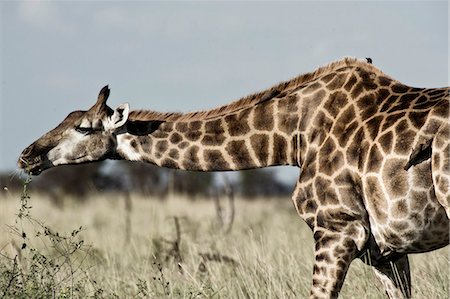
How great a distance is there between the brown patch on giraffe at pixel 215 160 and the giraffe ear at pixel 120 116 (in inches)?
31.6

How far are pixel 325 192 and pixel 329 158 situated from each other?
29cm

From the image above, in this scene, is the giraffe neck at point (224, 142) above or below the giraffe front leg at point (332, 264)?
above

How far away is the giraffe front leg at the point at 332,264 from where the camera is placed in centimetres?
686

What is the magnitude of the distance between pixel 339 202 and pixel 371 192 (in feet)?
0.95

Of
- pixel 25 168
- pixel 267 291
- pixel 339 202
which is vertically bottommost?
pixel 267 291

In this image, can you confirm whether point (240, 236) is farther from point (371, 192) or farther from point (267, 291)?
point (371, 192)

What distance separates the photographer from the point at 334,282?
687 cm

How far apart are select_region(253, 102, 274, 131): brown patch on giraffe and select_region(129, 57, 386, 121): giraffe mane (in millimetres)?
82

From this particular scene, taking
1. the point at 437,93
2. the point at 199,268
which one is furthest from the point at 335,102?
the point at 199,268

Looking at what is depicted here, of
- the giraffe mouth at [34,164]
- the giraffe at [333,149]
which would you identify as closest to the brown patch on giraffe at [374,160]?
the giraffe at [333,149]

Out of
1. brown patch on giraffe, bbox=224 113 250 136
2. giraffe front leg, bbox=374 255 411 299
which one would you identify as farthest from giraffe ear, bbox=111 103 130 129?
giraffe front leg, bbox=374 255 411 299

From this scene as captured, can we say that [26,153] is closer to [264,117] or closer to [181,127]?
[181,127]

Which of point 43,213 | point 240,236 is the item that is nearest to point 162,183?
point 43,213

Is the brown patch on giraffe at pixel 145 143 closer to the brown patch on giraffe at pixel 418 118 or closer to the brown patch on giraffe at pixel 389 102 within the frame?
the brown patch on giraffe at pixel 389 102
